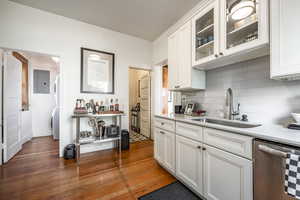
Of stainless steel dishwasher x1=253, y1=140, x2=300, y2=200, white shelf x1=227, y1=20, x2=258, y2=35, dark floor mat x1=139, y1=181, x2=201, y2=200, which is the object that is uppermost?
white shelf x1=227, y1=20, x2=258, y2=35

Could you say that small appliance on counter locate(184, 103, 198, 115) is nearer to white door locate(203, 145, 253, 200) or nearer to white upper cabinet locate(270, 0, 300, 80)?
white door locate(203, 145, 253, 200)

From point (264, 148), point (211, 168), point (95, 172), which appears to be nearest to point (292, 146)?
point (264, 148)

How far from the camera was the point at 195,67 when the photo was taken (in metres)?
1.99

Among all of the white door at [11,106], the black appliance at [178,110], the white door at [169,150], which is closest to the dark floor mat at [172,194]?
the white door at [169,150]

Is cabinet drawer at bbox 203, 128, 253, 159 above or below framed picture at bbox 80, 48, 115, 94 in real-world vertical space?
below

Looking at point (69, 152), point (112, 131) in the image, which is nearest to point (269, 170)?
point (112, 131)

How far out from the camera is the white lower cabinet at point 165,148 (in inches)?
70.7

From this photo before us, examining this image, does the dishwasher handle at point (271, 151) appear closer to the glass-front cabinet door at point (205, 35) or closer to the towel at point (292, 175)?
the towel at point (292, 175)

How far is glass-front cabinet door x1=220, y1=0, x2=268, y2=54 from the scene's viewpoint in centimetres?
120

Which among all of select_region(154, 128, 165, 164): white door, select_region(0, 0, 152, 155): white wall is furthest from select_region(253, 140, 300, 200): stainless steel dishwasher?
select_region(0, 0, 152, 155): white wall

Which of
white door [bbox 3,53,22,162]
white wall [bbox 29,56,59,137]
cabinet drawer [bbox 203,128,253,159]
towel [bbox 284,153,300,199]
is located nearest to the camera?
towel [bbox 284,153,300,199]

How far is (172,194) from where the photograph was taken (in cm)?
151

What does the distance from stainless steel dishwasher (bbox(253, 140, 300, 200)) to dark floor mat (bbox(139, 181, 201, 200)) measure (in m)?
0.76

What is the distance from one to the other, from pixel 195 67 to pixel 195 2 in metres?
1.21
